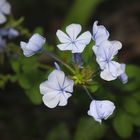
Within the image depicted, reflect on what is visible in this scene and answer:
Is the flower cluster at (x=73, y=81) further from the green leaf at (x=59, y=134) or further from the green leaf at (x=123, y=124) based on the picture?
the green leaf at (x=59, y=134)

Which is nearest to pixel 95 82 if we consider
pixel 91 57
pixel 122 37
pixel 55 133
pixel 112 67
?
pixel 91 57

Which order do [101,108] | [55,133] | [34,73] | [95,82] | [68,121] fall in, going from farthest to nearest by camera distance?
[68,121] → [55,133] → [34,73] → [95,82] → [101,108]

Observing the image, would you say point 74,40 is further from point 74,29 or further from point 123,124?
point 123,124

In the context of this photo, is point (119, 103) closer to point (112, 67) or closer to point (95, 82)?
point (95, 82)

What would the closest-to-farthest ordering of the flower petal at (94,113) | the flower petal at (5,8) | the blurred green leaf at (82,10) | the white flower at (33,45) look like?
the flower petal at (94,113) → the white flower at (33,45) → the flower petal at (5,8) → the blurred green leaf at (82,10)

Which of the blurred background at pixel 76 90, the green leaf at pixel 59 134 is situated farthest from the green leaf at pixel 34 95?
the green leaf at pixel 59 134

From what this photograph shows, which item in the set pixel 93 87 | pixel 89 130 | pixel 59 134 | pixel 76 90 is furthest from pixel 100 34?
pixel 59 134
